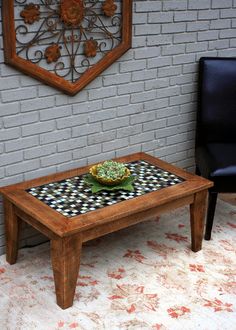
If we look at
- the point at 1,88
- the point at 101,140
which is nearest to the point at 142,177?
the point at 101,140

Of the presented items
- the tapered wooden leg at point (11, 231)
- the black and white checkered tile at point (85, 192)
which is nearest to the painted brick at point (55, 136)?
the black and white checkered tile at point (85, 192)

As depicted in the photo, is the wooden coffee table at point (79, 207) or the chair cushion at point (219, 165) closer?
the wooden coffee table at point (79, 207)

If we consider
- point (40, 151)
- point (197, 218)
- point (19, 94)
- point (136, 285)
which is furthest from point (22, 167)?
point (197, 218)

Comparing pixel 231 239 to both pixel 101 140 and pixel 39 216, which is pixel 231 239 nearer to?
pixel 101 140

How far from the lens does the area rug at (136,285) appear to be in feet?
6.56

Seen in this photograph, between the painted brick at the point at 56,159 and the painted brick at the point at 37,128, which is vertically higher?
the painted brick at the point at 37,128

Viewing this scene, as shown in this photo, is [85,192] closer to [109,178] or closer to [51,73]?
[109,178]

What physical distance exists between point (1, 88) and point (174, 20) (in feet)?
3.36

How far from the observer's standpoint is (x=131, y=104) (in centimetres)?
269

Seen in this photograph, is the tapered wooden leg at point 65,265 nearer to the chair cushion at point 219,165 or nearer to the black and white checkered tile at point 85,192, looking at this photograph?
the black and white checkered tile at point 85,192

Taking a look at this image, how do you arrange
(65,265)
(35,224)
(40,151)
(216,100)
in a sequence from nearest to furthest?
1. (65,265)
2. (35,224)
3. (40,151)
4. (216,100)

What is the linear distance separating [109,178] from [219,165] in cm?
60

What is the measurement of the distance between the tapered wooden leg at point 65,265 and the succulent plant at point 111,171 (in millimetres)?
350

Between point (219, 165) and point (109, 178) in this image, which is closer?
point (109, 178)
